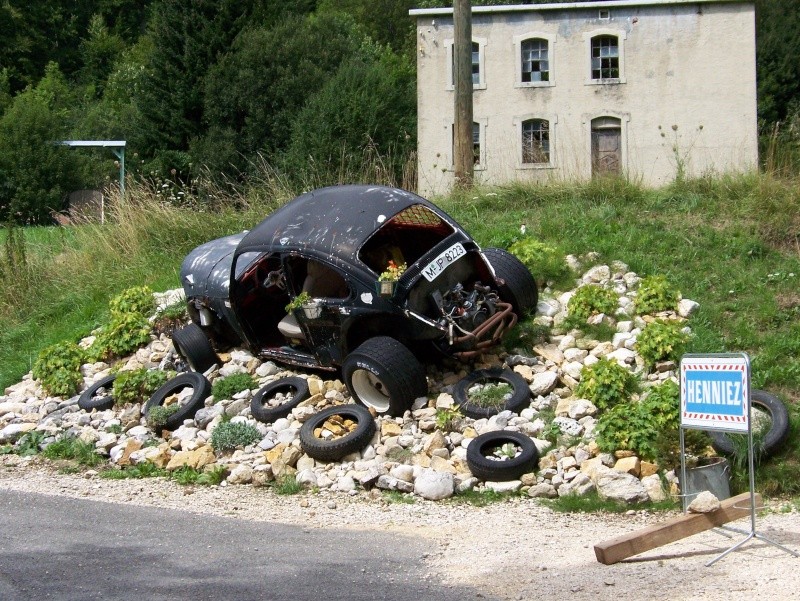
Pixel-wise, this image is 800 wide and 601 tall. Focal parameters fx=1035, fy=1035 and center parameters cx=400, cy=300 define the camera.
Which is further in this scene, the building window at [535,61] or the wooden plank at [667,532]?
the building window at [535,61]

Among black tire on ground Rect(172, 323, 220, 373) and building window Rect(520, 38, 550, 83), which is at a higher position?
building window Rect(520, 38, 550, 83)

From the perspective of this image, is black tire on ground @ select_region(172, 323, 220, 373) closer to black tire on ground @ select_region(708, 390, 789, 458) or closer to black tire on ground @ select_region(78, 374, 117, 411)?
black tire on ground @ select_region(78, 374, 117, 411)

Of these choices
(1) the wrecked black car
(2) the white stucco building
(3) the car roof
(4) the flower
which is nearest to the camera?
(4) the flower

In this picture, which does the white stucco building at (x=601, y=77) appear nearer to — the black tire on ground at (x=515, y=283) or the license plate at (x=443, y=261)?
the black tire on ground at (x=515, y=283)

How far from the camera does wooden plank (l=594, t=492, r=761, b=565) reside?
660cm

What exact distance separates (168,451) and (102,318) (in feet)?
16.5

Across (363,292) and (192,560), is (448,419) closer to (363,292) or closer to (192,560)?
(363,292)

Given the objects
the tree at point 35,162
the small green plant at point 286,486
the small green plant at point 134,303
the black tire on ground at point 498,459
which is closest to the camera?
the black tire on ground at point 498,459

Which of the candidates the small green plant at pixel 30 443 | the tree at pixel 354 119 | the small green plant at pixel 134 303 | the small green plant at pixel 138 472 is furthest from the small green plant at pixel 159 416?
the tree at pixel 354 119

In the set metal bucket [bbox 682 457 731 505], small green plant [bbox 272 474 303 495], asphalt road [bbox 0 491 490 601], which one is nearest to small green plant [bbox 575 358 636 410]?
metal bucket [bbox 682 457 731 505]

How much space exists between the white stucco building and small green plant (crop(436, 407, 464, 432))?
1025 inches

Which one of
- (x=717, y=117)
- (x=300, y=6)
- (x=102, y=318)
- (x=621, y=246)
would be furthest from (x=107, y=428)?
(x=300, y=6)

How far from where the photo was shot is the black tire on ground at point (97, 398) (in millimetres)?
12023

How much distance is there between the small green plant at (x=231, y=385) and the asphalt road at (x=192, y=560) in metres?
2.88
